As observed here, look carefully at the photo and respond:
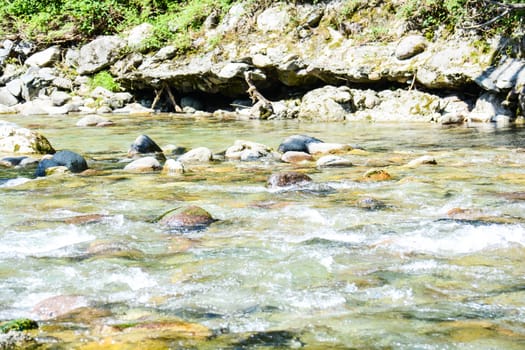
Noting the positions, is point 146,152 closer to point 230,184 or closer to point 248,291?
point 230,184

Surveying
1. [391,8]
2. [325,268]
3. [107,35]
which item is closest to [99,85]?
[107,35]

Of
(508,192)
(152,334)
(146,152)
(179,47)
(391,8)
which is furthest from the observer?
(179,47)

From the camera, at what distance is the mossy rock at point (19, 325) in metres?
2.42

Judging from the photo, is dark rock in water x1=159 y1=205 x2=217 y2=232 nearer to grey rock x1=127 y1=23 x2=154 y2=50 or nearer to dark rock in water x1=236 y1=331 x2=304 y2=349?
dark rock in water x1=236 y1=331 x2=304 y2=349

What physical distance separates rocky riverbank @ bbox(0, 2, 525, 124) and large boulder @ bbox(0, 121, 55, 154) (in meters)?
6.78

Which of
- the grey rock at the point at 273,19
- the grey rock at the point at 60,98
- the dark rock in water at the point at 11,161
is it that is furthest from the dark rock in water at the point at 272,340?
the grey rock at the point at 60,98

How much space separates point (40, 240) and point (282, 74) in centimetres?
1163

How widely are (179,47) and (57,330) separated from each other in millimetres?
15243

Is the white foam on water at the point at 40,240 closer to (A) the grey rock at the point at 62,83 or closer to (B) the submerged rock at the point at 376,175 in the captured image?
(B) the submerged rock at the point at 376,175

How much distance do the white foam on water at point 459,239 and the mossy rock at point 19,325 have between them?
2.15 metres

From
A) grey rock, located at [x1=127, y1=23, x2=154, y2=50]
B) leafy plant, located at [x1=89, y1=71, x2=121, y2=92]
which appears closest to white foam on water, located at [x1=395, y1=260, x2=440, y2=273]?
grey rock, located at [x1=127, y1=23, x2=154, y2=50]

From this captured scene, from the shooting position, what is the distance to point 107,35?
65.3ft

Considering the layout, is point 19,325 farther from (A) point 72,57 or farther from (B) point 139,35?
(A) point 72,57

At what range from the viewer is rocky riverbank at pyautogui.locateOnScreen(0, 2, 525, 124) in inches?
482
